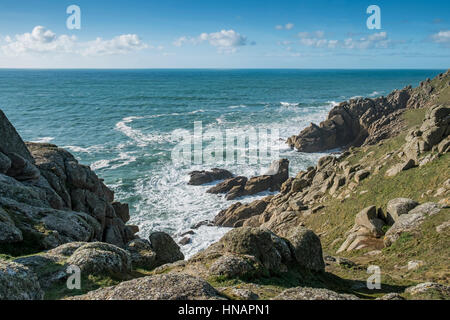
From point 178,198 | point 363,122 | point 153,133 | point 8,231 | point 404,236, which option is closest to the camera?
point 8,231

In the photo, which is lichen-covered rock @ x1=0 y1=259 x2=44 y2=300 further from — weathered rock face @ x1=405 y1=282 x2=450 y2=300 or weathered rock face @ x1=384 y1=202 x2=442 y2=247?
weathered rock face @ x1=384 y1=202 x2=442 y2=247

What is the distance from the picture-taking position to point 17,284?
34.7 feet

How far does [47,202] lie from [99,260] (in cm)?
1152

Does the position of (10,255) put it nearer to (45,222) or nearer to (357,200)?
(45,222)

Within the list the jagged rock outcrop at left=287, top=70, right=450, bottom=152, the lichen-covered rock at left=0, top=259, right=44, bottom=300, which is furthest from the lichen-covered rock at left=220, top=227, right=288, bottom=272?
the jagged rock outcrop at left=287, top=70, right=450, bottom=152

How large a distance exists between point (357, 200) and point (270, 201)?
14.6 meters

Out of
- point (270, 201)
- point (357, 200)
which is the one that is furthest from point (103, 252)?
point (270, 201)

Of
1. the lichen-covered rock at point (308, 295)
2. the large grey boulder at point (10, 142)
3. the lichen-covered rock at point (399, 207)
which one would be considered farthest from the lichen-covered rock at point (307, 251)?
the large grey boulder at point (10, 142)

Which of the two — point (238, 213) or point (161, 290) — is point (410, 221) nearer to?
point (161, 290)

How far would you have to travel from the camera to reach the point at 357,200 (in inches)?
1231

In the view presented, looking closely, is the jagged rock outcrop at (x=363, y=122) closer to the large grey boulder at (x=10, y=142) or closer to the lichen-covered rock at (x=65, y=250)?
the large grey boulder at (x=10, y=142)

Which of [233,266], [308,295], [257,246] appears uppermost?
[308,295]

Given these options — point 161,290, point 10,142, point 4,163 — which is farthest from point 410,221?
point 10,142

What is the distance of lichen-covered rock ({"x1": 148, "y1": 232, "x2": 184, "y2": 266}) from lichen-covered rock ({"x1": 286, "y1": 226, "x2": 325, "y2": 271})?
28.0 feet
